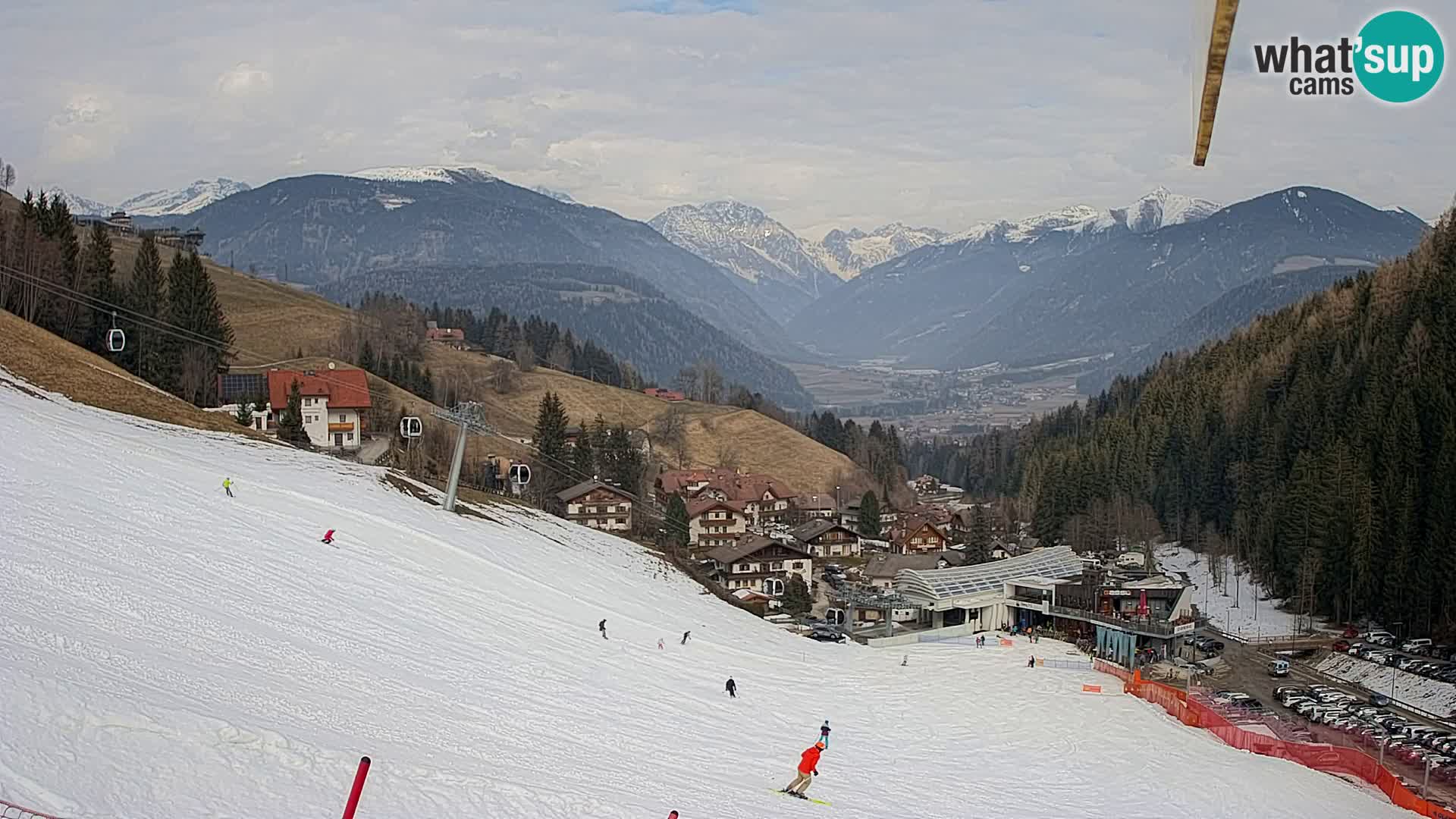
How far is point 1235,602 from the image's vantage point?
7275 centimetres

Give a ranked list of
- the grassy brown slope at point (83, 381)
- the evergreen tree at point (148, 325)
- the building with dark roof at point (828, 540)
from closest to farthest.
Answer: the grassy brown slope at point (83, 381), the evergreen tree at point (148, 325), the building with dark roof at point (828, 540)

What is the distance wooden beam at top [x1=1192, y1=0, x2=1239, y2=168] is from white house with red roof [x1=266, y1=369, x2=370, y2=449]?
7152 centimetres

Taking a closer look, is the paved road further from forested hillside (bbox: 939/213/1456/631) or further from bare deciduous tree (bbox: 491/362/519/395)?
bare deciduous tree (bbox: 491/362/519/395)

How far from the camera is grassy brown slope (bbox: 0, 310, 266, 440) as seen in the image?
48688 millimetres

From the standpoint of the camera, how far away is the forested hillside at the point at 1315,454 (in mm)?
61375

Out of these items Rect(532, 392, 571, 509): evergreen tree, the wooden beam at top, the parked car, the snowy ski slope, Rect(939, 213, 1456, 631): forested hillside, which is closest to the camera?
the wooden beam at top

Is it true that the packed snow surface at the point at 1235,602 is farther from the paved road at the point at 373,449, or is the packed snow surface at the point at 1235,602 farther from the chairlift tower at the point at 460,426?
the paved road at the point at 373,449

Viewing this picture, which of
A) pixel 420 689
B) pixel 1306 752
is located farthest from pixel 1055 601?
pixel 420 689

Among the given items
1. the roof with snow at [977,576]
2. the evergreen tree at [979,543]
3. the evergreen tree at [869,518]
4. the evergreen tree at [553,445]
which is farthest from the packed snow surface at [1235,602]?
the evergreen tree at [553,445]

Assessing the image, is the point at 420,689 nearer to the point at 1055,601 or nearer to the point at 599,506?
the point at 1055,601

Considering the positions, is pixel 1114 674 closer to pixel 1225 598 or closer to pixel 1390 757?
pixel 1390 757

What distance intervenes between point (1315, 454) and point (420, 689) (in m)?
71.5

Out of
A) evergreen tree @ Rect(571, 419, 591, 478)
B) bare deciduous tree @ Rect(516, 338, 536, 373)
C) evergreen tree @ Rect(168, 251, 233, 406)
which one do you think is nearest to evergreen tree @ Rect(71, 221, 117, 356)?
evergreen tree @ Rect(168, 251, 233, 406)

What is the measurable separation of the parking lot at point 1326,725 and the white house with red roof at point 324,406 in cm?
5344
